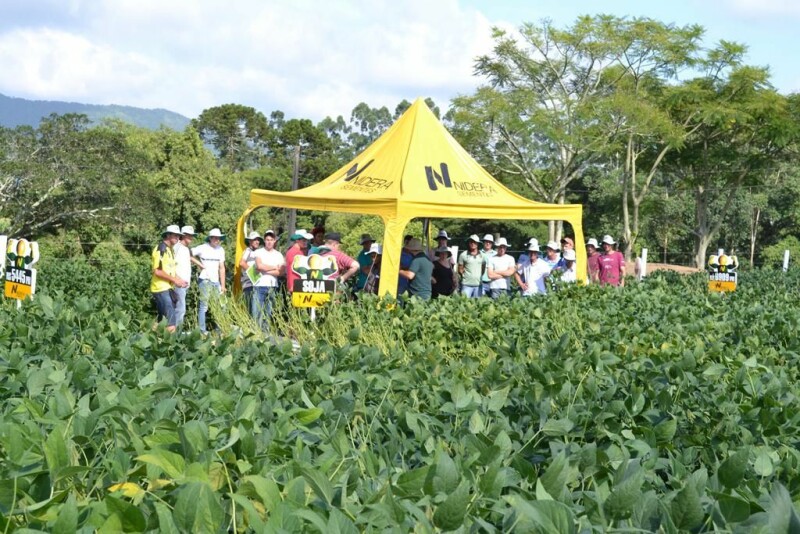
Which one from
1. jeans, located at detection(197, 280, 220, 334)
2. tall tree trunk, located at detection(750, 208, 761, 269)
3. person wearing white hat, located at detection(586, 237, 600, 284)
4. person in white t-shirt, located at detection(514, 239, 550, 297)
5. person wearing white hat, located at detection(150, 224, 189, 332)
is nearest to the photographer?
jeans, located at detection(197, 280, 220, 334)

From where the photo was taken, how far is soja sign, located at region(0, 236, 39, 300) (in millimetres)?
9245

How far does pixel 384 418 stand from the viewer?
3174 millimetres

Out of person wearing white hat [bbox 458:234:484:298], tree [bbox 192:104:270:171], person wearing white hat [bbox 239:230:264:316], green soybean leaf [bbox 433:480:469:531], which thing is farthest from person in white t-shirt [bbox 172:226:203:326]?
tree [bbox 192:104:270:171]

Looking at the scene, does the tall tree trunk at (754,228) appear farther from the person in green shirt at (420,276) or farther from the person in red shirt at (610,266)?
the person in green shirt at (420,276)

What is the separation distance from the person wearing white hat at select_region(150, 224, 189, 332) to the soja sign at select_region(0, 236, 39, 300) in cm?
177

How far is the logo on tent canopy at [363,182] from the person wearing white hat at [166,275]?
2.55 meters

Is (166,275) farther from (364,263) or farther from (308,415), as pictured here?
(308,415)

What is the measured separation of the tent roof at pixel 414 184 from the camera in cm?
1190

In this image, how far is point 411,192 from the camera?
1178 cm

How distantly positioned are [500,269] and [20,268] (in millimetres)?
6536

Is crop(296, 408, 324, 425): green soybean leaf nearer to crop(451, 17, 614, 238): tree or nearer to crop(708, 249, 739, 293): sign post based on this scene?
crop(708, 249, 739, 293): sign post

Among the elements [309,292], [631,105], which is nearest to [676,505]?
[309,292]

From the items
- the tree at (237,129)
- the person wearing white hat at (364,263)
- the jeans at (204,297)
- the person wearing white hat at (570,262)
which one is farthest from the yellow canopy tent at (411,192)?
the tree at (237,129)

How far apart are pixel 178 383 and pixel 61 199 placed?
29.9 metres
